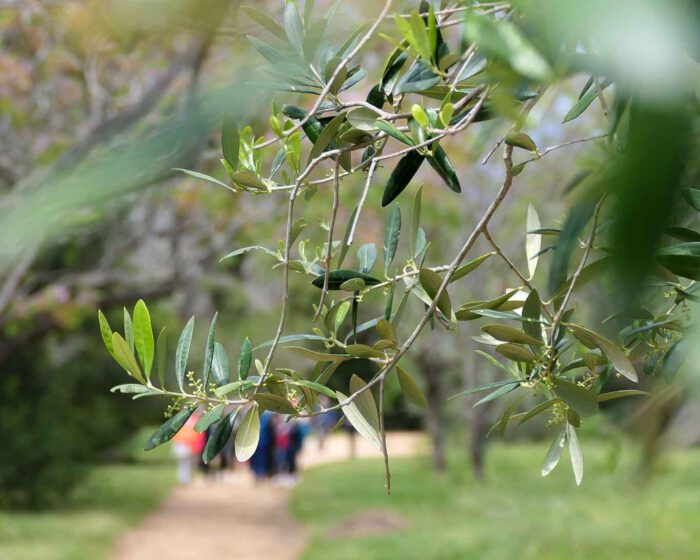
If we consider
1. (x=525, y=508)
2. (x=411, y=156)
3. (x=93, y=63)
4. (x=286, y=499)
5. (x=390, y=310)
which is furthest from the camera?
(x=286, y=499)

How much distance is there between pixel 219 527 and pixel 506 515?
122 inches

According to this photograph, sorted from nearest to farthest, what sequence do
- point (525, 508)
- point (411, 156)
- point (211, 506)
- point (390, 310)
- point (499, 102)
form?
point (499, 102) → point (411, 156) → point (390, 310) → point (525, 508) → point (211, 506)

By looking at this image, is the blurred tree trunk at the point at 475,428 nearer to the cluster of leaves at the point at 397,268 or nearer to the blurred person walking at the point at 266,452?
the blurred person walking at the point at 266,452

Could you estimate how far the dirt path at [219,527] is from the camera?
8.59m

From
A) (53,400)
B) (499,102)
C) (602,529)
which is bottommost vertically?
(602,529)

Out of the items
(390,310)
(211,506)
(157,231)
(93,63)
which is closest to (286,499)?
(211,506)

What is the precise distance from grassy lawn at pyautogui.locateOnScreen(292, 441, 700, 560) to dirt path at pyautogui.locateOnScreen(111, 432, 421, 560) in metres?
0.32

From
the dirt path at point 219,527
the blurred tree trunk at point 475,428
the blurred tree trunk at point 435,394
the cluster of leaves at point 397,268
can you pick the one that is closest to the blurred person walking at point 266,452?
the dirt path at point 219,527

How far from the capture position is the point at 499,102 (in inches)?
7.9

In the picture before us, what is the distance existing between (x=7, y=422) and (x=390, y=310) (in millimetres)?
9157

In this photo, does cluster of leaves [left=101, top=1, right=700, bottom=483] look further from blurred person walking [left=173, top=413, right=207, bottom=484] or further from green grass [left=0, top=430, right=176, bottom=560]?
blurred person walking [left=173, top=413, right=207, bottom=484]

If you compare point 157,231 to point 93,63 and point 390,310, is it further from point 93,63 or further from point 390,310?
point 390,310

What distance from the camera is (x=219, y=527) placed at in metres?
10.1

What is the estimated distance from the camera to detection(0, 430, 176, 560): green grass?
7496mm
